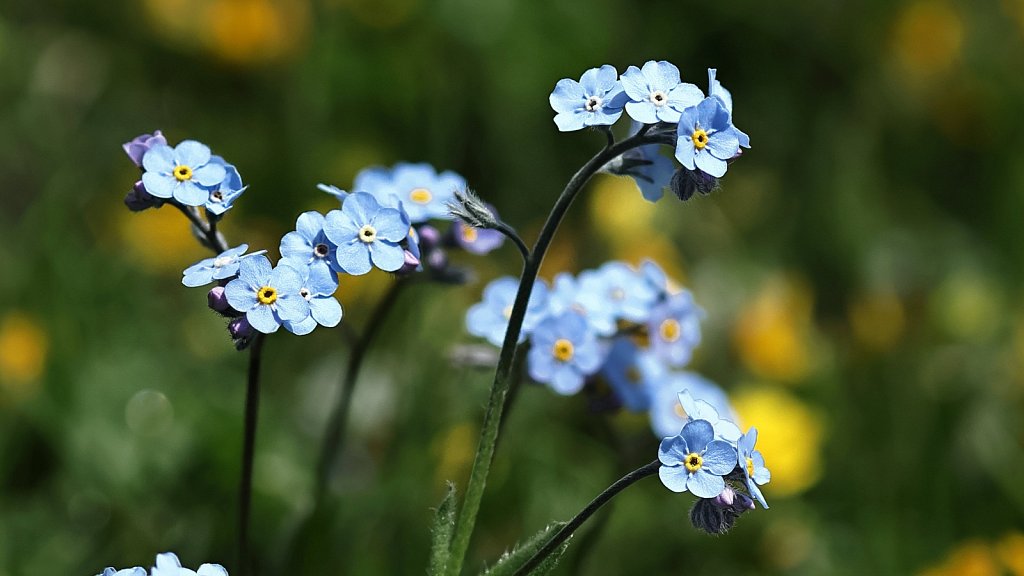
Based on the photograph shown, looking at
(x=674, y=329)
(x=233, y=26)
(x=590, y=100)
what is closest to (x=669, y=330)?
(x=674, y=329)

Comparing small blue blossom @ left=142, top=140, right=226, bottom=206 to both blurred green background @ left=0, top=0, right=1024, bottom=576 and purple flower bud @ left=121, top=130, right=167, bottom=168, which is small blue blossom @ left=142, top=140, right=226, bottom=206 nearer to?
purple flower bud @ left=121, top=130, right=167, bottom=168

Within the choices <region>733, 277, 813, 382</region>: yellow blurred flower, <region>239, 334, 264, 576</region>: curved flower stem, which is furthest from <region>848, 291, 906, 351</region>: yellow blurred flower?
<region>239, 334, 264, 576</region>: curved flower stem

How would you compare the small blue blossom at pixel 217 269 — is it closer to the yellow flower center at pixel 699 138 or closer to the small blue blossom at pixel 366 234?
the small blue blossom at pixel 366 234

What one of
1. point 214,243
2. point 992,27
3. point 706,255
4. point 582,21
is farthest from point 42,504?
point 992,27

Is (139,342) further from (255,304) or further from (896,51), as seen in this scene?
(896,51)

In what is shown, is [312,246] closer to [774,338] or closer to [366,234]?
[366,234]

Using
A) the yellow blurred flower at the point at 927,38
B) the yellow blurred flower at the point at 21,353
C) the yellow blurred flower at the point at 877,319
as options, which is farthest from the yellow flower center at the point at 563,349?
the yellow blurred flower at the point at 927,38

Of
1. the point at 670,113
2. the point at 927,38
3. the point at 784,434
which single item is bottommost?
the point at 784,434
